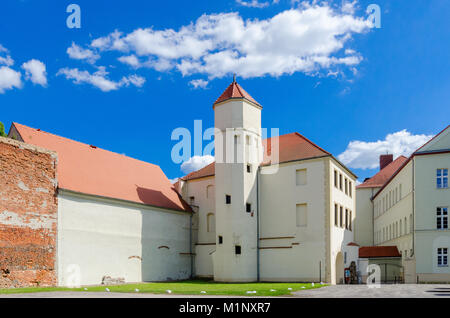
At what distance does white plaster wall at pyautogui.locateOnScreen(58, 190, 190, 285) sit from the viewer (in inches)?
1086

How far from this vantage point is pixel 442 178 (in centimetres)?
3462

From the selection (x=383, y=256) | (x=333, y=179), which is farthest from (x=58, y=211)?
(x=383, y=256)

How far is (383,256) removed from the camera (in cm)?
4238

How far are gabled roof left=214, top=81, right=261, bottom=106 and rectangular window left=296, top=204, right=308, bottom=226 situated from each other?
8.95m

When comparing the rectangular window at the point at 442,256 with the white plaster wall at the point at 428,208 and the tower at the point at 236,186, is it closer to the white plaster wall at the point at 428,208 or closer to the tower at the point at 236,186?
the white plaster wall at the point at 428,208

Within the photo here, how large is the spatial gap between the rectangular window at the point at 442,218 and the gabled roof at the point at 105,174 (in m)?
19.7

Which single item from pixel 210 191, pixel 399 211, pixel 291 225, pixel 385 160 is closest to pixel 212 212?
pixel 210 191

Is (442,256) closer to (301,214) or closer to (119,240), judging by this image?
(301,214)

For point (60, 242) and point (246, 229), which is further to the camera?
point (246, 229)

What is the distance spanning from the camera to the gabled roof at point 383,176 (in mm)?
58969

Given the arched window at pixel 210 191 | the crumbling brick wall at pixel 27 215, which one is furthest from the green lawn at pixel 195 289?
the arched window at pixel 210 191

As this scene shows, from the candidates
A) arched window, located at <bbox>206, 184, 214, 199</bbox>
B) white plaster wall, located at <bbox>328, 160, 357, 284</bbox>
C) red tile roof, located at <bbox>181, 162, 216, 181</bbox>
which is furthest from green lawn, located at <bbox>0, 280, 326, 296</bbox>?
red tile roof, located at <bbox>181, 162, 216, 181</bbox>

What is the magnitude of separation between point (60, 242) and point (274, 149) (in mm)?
18280
